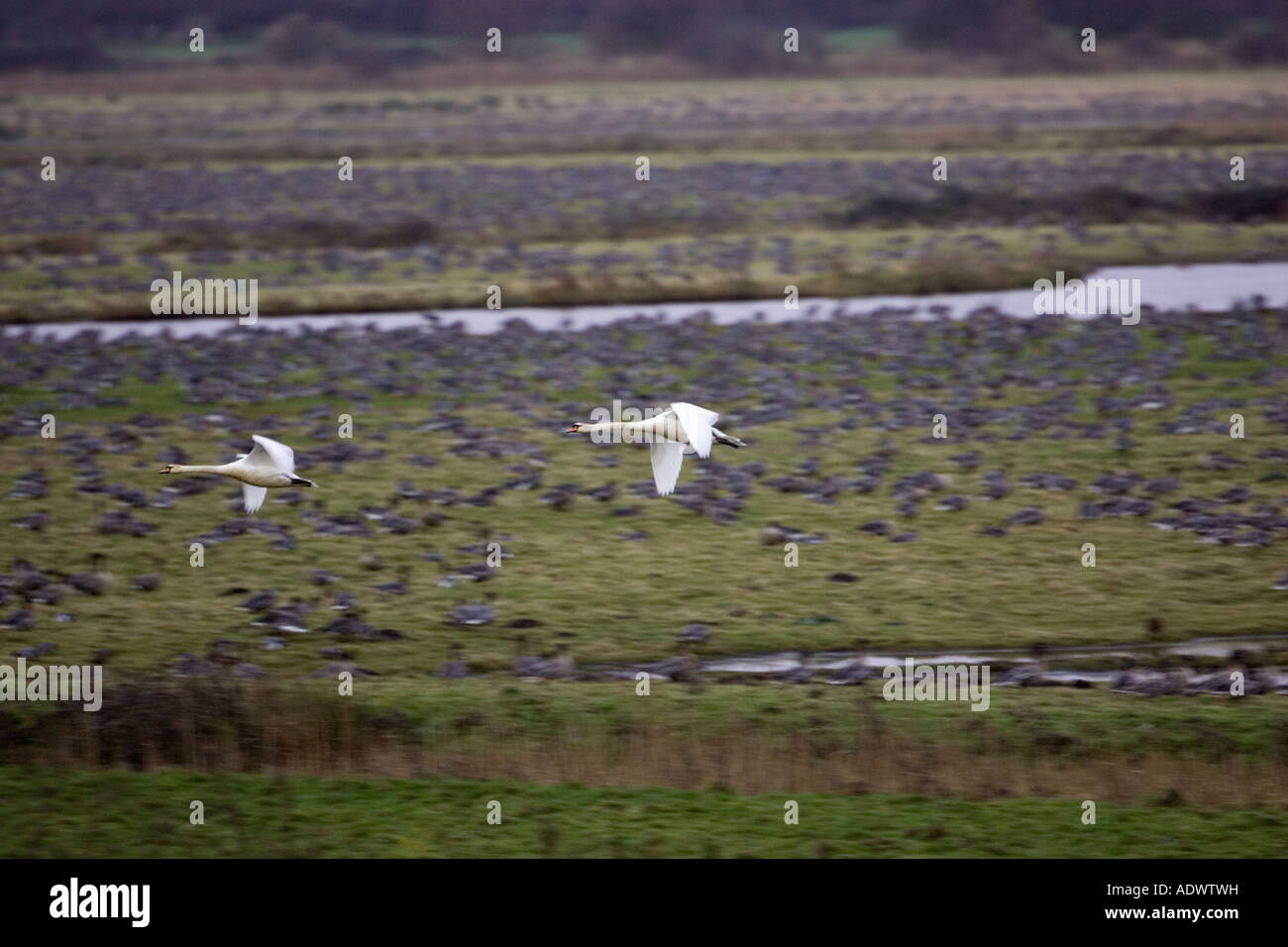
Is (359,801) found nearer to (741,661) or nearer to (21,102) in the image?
(741,661)

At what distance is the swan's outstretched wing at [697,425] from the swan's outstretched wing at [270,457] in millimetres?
3674

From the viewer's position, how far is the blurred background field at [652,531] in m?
12.0

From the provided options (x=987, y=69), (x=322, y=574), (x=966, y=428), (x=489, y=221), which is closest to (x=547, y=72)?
(x=987, y=69)

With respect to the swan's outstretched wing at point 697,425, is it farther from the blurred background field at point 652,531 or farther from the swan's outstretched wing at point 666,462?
the blurred background field at point 652,531

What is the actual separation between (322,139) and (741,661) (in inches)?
2395

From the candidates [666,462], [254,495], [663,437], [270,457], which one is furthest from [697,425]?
[254,495]

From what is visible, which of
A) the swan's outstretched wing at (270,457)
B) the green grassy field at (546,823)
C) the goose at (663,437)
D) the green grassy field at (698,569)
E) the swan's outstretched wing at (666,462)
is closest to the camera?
the green grassy field at (546,823)

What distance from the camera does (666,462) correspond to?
15.1m

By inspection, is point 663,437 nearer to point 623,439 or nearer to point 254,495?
point 623,439

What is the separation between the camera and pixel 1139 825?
11227 millimetres

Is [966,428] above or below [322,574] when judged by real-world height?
above

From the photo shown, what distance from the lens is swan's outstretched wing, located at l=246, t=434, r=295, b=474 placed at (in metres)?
14.4

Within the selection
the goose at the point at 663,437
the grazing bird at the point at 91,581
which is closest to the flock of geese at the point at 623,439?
the goose at the point at 663,437

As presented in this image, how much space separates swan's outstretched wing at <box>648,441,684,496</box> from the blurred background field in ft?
5.24
